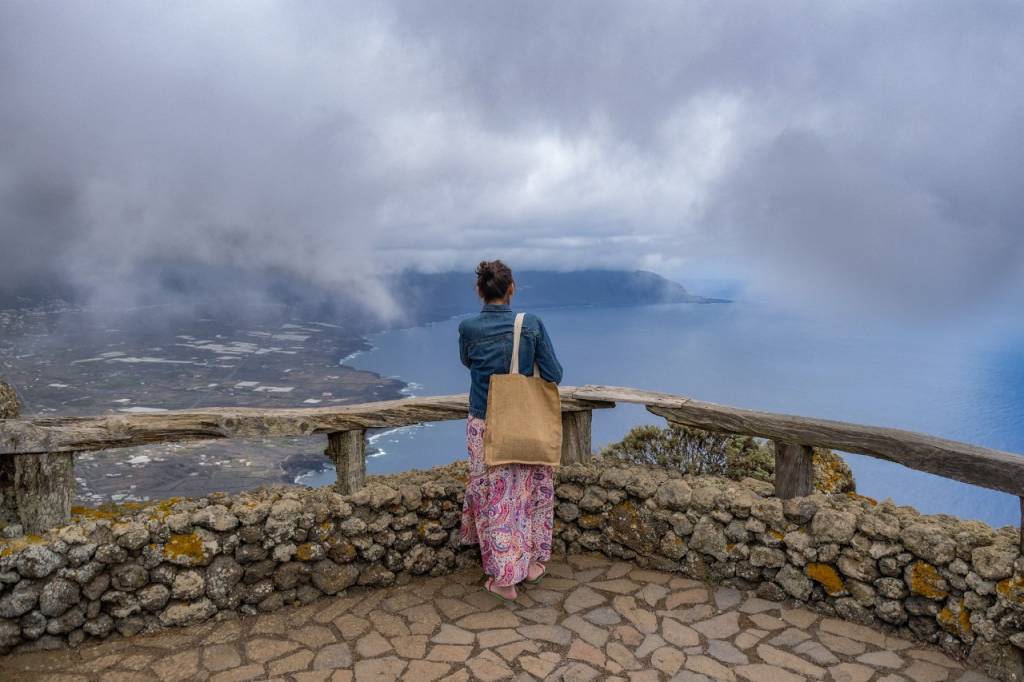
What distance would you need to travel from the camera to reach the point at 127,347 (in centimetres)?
14675

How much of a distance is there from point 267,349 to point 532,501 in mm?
153837

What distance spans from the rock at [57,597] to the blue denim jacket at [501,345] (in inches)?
111

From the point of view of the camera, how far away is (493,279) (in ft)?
14.6

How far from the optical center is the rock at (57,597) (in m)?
4.03

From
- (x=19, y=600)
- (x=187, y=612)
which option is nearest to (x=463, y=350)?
(x=187, y=612)

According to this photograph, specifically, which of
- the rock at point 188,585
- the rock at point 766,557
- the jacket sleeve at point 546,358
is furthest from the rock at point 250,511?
the rock at point 766,557

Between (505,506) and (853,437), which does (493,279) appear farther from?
(853,437)

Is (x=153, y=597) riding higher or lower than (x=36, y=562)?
lower

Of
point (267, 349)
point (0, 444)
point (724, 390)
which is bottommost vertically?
point (724, 390)

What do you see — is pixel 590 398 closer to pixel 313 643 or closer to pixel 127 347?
pixel 313 643

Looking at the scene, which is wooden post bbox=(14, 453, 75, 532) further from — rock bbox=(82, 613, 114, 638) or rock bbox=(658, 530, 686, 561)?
rock bbox=(658, 530, 686, 561)

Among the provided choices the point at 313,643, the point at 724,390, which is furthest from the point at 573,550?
the point at 724,390

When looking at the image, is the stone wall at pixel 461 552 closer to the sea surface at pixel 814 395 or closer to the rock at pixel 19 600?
the rock at pixel 19 600

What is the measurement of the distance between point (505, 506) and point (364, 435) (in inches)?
48.6
